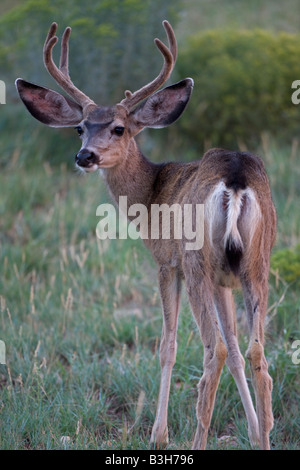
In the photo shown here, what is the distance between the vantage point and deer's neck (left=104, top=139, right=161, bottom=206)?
17.6 feet

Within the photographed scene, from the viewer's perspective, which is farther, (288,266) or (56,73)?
(288,266)

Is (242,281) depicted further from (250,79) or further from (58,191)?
(250,79)

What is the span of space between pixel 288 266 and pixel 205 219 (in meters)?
2.43

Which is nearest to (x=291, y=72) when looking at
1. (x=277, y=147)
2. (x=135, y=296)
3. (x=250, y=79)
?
(x=250, y=79)

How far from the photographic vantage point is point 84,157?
4.80 m

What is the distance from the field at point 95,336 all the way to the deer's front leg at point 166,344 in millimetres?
104

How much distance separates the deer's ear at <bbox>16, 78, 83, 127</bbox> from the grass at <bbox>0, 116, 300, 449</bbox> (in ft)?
4.68

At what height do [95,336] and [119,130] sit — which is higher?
[119,130]

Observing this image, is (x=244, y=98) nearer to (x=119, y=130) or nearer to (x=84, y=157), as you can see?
(x=119, y=130)

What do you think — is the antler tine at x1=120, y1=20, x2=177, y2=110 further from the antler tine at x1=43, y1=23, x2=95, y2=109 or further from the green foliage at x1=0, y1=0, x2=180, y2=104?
the green foliage at x1=0, y1=0, x2=180, y2=104

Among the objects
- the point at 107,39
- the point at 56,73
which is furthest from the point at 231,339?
the point at 107,39

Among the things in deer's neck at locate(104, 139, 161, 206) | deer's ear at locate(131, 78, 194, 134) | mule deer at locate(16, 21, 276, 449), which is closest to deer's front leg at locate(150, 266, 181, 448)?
mule deer at locate(16, 21, 276, 449)

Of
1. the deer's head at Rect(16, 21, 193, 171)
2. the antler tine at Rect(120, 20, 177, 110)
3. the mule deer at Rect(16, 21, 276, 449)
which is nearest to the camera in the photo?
the mule deer at Rect(16, 21, 276, 449)
